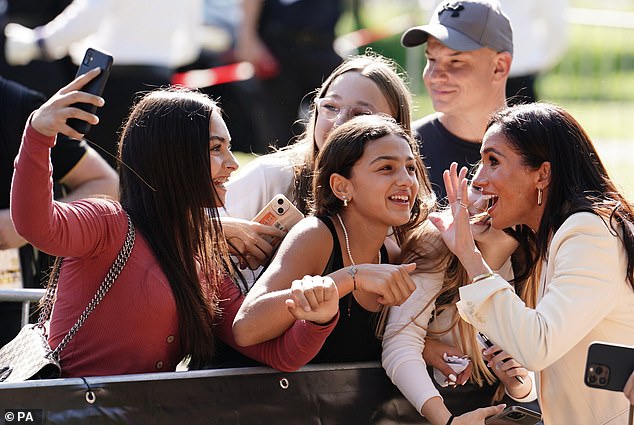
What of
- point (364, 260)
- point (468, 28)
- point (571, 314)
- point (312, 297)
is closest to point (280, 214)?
point (364, 260)

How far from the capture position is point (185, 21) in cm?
884

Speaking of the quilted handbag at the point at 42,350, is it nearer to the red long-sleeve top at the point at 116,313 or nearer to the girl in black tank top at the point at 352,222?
the red long-sleeve top at the point at 116,313

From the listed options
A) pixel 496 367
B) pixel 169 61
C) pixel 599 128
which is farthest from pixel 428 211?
pixel 599 128

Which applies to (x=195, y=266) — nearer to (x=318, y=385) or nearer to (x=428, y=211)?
(x=318, y=385)

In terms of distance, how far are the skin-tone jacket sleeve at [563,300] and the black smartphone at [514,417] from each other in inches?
11.9

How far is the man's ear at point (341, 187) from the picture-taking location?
3.92 m

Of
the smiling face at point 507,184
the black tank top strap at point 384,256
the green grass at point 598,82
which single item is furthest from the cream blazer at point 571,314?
the green grass at point 598,82

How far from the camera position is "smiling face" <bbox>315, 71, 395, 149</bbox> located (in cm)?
443

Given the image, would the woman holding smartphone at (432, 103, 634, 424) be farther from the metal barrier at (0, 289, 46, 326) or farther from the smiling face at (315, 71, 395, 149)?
the metal barrier at (0, 289, 46, 326)

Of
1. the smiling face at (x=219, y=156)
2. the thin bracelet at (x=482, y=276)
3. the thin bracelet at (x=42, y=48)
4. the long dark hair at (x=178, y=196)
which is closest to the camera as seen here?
the thin bracelet at (x=482, y=276)

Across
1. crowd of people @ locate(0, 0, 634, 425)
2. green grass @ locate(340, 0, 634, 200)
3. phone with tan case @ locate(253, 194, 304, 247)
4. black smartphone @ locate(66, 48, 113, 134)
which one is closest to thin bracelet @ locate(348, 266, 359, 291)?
crowd of people @ locate(0, 0, 634, 425)

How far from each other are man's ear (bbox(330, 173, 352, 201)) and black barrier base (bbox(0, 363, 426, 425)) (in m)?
0.56

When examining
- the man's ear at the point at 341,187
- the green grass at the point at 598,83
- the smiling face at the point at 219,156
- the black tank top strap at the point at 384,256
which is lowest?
the green grass at the point at 598,83

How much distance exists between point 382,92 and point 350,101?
5.5 inches
